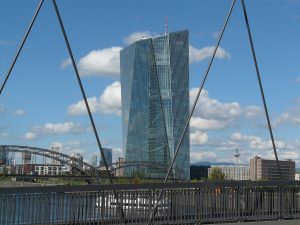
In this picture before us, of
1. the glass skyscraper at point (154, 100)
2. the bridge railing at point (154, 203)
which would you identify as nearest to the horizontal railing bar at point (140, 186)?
the bridge railing at point (154, 203)

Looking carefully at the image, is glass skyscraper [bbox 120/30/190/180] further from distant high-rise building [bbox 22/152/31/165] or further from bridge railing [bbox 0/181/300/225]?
bridge railing [bbox 0/181/300/225]

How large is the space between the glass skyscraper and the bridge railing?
56603 millimetres

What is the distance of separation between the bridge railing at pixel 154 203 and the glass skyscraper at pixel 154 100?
2228 inches

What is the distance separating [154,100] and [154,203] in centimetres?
9909

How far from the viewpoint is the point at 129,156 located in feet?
490

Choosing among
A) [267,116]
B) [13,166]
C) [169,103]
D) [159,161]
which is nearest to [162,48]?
[169,103]

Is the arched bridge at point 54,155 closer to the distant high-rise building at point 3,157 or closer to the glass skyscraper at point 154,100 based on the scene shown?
the distant high-rise building at point 3,157

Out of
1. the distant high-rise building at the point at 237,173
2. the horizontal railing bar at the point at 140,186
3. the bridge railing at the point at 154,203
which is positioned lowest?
the distant high-rise building at the point at 237,173

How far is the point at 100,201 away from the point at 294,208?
6707 mm

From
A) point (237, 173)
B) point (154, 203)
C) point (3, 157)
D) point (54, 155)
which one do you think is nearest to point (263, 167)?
point (237, 173)

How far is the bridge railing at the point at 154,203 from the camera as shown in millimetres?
11289

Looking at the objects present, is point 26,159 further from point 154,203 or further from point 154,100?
point 154,203

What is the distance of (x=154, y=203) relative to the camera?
13.2m

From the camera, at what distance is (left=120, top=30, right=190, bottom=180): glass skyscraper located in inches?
3629
